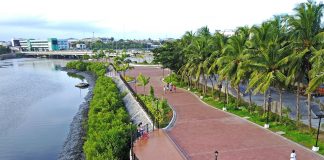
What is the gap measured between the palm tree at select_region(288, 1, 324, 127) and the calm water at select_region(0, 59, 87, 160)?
23782mm

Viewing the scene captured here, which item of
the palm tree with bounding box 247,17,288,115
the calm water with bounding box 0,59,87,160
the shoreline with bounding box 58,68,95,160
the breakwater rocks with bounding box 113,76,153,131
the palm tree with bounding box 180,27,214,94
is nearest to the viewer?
the palm tree with bounding box 247,17,288,115

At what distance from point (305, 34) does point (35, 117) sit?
38.1 meters

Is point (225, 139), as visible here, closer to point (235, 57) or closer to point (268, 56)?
point (268, 56)

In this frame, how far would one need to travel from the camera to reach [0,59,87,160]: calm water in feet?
114

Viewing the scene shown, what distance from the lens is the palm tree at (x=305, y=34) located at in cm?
2619

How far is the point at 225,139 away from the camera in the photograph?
25.9 m

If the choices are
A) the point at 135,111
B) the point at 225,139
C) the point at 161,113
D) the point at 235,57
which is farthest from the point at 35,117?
the point at 225,139

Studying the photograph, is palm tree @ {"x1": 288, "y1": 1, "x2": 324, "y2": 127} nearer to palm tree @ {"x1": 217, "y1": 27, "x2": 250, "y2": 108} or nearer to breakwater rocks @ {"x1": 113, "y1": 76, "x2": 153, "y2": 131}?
palm tree @ {"x1": 217, "y1": 27, "x2": 250, "y2": 108}

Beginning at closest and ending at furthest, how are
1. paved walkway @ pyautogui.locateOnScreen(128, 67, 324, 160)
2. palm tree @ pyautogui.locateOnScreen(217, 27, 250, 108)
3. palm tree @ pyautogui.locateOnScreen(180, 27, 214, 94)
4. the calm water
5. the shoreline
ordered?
paved walkway @ pyautogui.locateOnScreen(128, 67, 324, 160), the shoreline, palm tree @ pyautogui.locateOnScreen(217, 27, 250, 108), the calm water, palm tree @ pyautogui.locateOnScreen(180, 27, 214, 94)

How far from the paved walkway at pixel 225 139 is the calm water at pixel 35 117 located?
13.8m

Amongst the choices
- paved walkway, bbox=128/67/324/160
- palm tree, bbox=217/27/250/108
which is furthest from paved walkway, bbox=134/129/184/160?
palm tree, bbox=217/27/250/108

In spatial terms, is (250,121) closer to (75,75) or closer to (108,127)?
(108,127)

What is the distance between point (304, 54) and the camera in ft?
87.6

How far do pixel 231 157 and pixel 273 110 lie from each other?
48.7 feet
